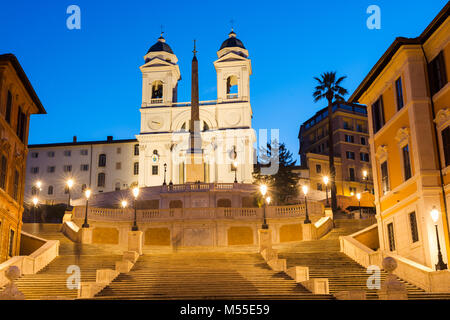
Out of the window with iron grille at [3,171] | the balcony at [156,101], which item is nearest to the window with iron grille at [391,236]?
the window with iron grille at [3,171]

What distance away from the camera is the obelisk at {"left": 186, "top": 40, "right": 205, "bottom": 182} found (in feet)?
232

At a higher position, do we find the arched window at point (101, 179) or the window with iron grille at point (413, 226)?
the arched window at point (101, 179)

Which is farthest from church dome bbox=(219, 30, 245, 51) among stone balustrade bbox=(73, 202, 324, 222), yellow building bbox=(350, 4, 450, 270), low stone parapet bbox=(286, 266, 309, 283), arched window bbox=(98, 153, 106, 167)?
low stone parapet bbox=(286, 266, 309, 283)

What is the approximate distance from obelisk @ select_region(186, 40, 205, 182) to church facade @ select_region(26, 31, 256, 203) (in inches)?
598

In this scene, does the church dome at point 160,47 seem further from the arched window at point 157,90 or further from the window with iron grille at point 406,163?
the window with iron grille at point 406,163

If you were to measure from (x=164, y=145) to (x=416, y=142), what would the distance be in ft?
223

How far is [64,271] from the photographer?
91.8 ft

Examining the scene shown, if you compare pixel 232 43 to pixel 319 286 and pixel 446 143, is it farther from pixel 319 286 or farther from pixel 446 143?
pixel 319 286

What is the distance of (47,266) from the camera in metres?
29.3

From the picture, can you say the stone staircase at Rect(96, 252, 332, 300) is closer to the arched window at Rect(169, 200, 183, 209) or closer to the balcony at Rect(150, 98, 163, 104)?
the arched window at Rect(169, 200, 183, 209)

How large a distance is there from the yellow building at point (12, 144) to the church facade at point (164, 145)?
5358 cm

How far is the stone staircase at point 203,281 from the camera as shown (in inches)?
856
